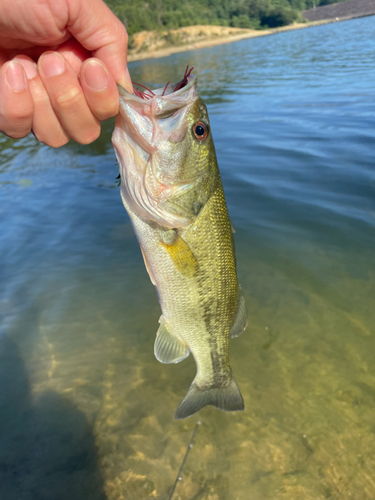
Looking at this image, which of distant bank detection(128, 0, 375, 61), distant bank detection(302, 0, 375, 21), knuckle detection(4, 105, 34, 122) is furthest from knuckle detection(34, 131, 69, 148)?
distant bank detection(302, 0, 375, 21)

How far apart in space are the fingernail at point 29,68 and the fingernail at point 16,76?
0.05m

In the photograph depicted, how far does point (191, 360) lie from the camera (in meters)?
3.85

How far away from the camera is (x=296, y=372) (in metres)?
3.59

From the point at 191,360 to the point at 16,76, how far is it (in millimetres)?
3219

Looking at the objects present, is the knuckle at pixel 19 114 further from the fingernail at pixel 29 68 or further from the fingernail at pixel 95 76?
the fingernail at pixel 95 76

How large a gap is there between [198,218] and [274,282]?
2.91 m

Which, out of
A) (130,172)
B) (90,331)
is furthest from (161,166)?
(90,331)

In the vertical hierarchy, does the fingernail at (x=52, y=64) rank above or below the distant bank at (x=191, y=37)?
below

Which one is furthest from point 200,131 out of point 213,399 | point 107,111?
point 213,399

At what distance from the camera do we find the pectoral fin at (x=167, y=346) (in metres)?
2.60

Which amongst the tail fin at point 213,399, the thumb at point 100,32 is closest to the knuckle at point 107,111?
the thumb at point 100,32

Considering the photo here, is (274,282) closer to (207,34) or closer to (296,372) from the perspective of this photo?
(296,372)

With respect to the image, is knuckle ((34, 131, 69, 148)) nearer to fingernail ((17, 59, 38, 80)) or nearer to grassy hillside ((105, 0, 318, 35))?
fingernail ((17, 59, 38, 80))

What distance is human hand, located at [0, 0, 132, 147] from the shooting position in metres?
1.58
